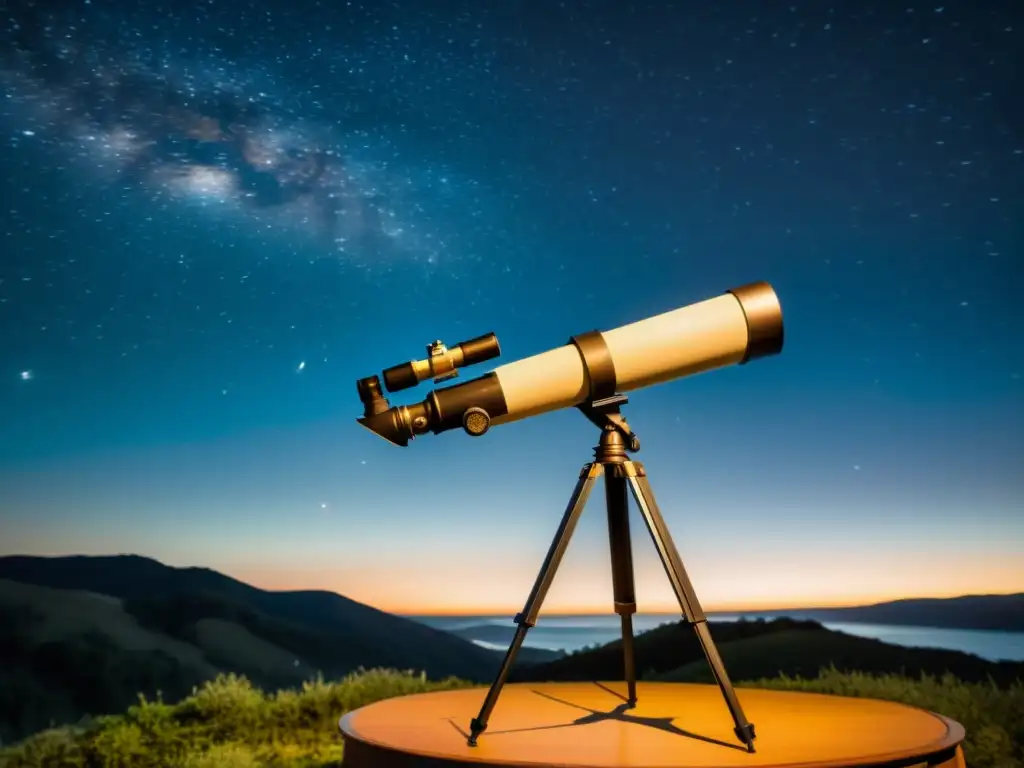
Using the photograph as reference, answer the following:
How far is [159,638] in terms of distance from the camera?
9.56 meters

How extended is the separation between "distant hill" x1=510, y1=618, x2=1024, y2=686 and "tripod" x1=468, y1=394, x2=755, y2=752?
377cm

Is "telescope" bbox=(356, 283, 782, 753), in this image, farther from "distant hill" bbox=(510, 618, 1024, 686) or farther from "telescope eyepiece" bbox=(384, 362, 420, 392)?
"distant hill" bbox=(510, 618, 1024, 686)

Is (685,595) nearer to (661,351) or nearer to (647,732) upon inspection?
(647,732)

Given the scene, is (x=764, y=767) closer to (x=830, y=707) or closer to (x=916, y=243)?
(x=830, y=707)

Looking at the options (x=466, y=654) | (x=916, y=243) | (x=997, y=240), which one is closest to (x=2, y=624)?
(x=466, y=654)

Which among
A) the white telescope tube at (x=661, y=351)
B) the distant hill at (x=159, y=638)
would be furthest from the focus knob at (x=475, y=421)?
the distant hill at (x=159, y=638)

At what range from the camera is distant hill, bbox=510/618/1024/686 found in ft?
24.4

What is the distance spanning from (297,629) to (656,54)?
755 cm

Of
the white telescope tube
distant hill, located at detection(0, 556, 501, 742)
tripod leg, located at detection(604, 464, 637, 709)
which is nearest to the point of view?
the white telescope tube

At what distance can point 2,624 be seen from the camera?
877 cm

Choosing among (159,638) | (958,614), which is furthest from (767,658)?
(159,638)

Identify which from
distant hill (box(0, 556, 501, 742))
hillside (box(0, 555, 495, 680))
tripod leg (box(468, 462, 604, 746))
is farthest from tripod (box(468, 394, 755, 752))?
hillside (box(0, 555, 495, 680))

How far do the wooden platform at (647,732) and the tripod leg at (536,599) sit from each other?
0.41 feet

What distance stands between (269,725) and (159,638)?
376 cm
